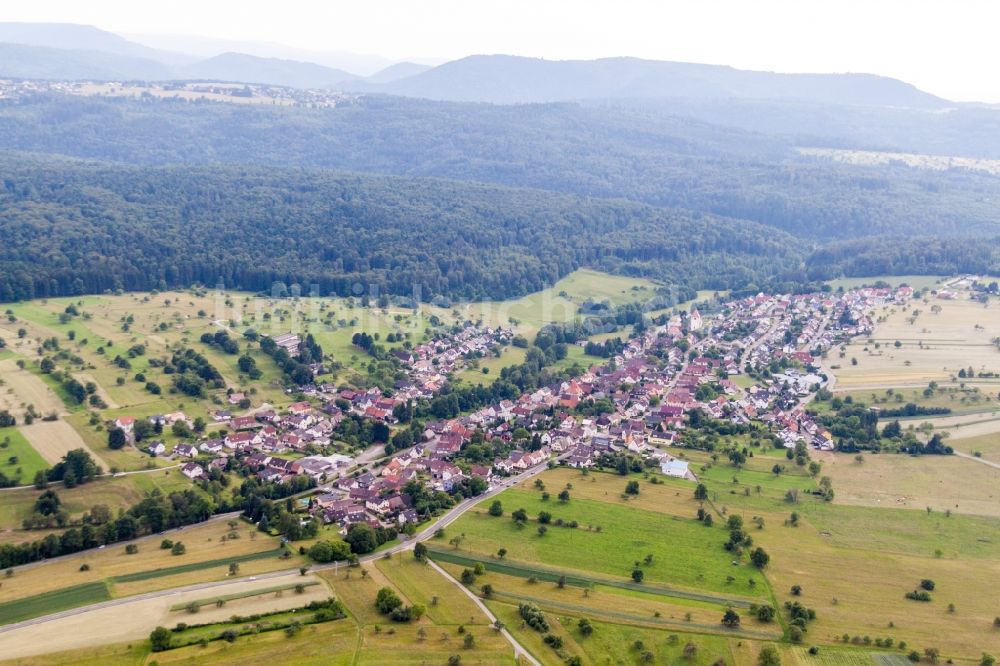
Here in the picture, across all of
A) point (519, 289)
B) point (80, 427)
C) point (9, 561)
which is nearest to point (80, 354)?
point (80, 427)

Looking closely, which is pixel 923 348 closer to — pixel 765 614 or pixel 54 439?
pixel 765 614

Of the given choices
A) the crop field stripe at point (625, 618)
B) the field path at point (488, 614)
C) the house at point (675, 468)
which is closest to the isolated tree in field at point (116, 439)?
the field path at point (488, 614)

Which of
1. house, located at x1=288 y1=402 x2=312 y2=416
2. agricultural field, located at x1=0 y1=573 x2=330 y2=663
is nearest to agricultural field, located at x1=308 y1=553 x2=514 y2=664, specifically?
agricultural field, located at x1=0 y1=573 x2=330 y2=663

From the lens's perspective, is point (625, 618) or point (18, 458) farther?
point (18, 458)

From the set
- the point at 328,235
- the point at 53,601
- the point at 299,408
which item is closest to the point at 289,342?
the point at 299,408

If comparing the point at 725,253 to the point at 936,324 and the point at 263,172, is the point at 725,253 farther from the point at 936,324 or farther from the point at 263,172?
the point at 263,172
